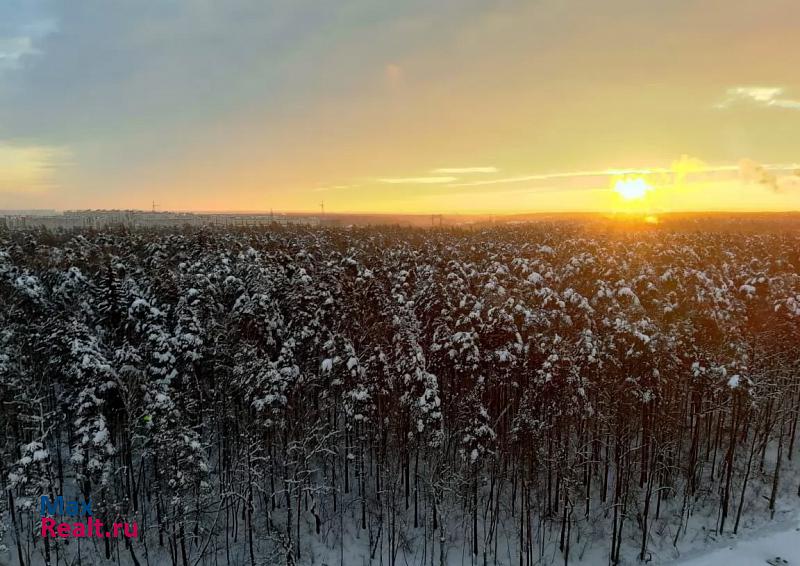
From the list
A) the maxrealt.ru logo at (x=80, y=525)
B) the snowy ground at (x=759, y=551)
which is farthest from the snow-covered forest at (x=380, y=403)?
the snowy ground at (x=759, y=551)

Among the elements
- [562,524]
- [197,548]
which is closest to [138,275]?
[197,548]

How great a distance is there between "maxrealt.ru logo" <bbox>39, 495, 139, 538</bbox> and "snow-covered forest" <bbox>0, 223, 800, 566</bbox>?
1.90 ft

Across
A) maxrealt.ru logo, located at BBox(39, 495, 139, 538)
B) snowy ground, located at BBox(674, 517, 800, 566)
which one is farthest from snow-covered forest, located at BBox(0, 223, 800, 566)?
snowy ground, located at BBox(674, 517, 800, 566)

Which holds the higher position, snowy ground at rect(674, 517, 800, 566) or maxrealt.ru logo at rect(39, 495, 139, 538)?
maxrealt.ru logo at rect(39, 495, 139, 538)

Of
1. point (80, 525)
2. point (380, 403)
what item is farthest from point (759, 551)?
point (80, 525)

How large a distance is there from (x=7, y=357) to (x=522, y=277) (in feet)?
95.2

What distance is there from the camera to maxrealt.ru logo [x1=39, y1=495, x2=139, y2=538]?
910 inches

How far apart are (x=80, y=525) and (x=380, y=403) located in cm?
1668

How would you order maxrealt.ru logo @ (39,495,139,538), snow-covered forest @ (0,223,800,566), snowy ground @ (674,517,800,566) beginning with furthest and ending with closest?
snowy ground @ (674,517,800,566)
maxrealt.ru logo @ (39,495,139,538)
snow-covered forest @ (0,223,800,566)

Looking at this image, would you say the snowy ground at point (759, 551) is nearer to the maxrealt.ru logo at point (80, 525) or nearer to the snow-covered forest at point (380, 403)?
the snow-covered forest at point (380, 403)

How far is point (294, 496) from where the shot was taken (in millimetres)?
27859

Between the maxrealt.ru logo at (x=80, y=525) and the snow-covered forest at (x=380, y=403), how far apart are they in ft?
1.90

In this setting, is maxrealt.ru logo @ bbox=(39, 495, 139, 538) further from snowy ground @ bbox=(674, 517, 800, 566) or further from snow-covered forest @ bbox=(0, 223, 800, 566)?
snowy ground @ bbox=(674, 517, 800, 566)

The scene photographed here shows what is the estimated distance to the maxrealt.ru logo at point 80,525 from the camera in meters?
23.1
